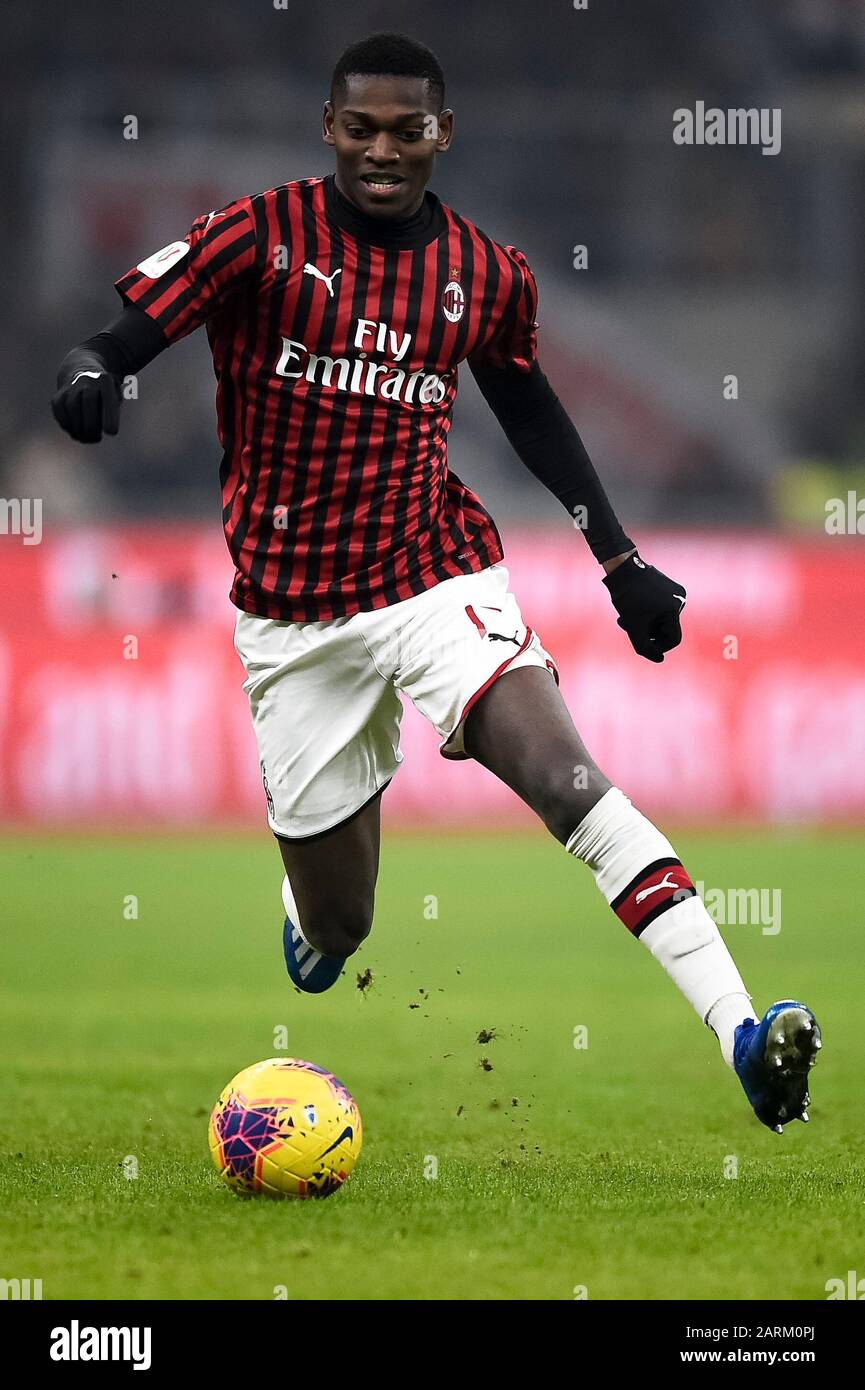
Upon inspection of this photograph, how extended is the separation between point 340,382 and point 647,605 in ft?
3.04

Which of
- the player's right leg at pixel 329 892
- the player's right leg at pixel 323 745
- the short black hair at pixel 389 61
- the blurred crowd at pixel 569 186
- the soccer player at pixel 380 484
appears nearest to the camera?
the soccer player at pixel 380 484

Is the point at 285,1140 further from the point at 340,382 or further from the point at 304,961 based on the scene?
the point at 340,382

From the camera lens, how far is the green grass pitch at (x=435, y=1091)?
3559 millimetres

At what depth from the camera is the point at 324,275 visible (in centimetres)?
430

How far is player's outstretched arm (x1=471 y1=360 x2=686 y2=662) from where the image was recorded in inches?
182

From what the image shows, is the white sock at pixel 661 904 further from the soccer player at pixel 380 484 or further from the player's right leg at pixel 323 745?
the player's right leg at pixel 323 745

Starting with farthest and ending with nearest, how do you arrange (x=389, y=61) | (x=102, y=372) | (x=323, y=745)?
(x=323, y=745) < (x=389, y=61) < (x=102, y=372)

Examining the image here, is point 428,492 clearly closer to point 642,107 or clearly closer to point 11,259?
point 11,259

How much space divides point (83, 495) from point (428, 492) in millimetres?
13197

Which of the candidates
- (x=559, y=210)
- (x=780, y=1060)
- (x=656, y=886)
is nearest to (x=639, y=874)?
(x=656, y=886)

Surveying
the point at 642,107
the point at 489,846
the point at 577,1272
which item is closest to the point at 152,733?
the point at 489,846

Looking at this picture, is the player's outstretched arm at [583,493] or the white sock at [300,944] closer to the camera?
the player's outstretched arm at [583,493]

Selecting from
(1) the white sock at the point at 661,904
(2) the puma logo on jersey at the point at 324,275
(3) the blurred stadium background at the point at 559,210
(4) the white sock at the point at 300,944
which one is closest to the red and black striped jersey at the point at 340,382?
(2) the puma logo on jersey at the point at 324,275

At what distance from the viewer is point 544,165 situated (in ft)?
65.6
